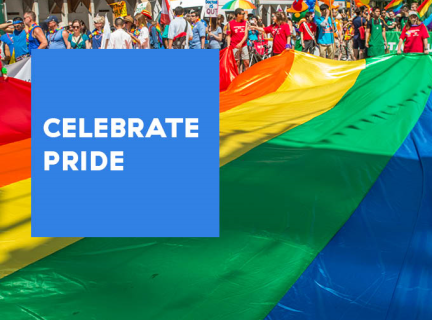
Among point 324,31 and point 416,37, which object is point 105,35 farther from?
point 416,37

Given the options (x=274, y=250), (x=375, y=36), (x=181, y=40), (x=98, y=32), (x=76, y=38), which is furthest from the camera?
(x=375, y=36)

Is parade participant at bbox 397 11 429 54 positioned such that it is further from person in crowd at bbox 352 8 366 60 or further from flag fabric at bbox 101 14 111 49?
flag fabric at bbox 101 14 111 49

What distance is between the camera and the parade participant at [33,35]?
8.22 metres

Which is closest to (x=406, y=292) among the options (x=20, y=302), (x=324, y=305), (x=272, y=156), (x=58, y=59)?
(x=324, y=305)

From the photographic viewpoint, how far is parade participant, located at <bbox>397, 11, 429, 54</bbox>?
33.2 feet

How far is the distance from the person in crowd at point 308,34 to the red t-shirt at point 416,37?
66.3 inches

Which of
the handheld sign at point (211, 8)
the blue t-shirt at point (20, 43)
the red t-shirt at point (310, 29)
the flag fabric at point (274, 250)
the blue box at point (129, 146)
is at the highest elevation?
the handheld sign at point (211, 8)

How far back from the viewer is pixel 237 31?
9969 millimetres

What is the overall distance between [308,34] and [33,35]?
5.20 metres

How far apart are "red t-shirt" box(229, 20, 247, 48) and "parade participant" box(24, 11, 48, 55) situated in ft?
10.8

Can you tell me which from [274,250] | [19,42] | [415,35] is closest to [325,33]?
[415,35]

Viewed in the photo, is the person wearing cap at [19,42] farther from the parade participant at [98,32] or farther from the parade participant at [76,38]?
the parade participant at [98,32]

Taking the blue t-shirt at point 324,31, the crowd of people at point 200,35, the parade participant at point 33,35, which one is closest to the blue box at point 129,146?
the crowd of people at point 200,35

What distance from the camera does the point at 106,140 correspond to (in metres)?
2.64
